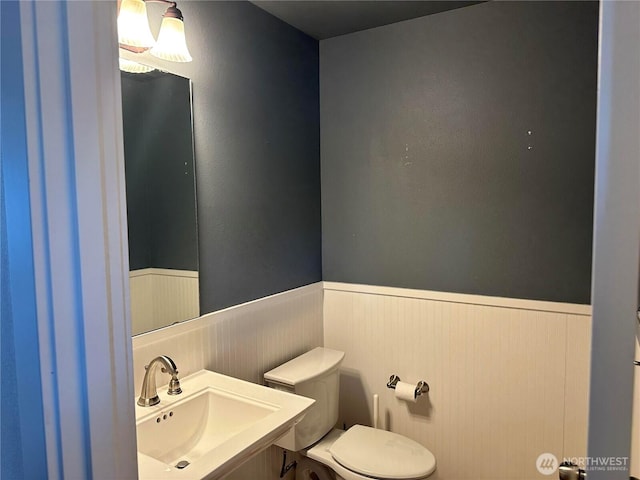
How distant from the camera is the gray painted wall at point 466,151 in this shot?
186 centimetres

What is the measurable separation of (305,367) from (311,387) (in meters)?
0.10

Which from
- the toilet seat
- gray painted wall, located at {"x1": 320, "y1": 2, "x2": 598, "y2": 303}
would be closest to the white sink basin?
the toilet seat

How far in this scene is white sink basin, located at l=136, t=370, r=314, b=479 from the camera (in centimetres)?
131

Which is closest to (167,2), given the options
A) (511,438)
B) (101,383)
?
(101,383)

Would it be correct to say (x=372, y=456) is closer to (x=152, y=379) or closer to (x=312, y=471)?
(x=312, y=471)

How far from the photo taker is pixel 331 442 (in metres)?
2.04

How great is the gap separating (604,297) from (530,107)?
1.69 metres

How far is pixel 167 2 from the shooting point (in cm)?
150

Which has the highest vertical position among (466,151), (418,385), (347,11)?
(347,11)

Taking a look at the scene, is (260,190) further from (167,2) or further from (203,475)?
(203,475)

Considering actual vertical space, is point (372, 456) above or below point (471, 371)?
below

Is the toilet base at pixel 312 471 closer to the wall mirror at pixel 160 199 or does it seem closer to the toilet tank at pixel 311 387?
the toilet tank at pixel 311 387

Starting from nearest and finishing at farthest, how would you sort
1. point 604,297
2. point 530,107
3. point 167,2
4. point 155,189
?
point 604,297 < point 167,2 < point 155,189 < point 530,107

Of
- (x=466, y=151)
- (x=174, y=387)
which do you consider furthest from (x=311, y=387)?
(x=466, y=151)
